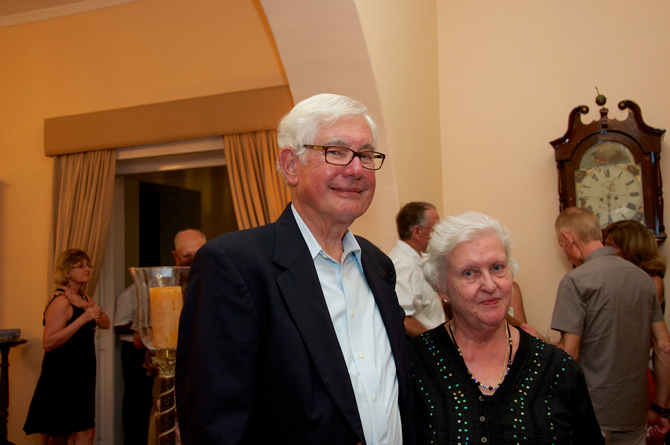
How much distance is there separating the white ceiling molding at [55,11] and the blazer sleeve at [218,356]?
4172 millimetres

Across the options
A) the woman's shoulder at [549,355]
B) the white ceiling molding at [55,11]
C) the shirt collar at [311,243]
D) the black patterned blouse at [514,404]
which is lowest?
the black patterned blouse at [514,404]

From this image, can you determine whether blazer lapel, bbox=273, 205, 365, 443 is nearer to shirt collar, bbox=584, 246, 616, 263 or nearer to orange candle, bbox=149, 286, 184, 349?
orange candle, bbox=149, 286, 184, 349

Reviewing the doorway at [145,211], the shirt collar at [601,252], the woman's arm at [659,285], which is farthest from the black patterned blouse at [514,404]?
the doorway at [145,211]

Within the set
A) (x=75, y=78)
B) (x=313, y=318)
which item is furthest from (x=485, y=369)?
(x=75, y=78)

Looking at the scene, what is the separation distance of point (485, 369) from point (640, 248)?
6.72ft

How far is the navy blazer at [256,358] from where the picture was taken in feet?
3.71

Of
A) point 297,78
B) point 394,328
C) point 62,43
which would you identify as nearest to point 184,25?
point 62,43

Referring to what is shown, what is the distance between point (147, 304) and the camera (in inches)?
65.3

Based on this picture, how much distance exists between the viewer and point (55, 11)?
471cm

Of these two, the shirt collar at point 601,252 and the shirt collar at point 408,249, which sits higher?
the shirt collar at point 408,249

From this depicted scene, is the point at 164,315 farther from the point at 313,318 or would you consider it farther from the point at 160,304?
the point at 313,318

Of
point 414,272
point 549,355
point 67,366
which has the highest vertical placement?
point 414,272

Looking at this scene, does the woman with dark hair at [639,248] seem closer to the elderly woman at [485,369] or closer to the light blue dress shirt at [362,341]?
the elderly woman at [485,369]

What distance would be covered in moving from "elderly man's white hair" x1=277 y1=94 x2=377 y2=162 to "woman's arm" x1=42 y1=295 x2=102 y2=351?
308cm
